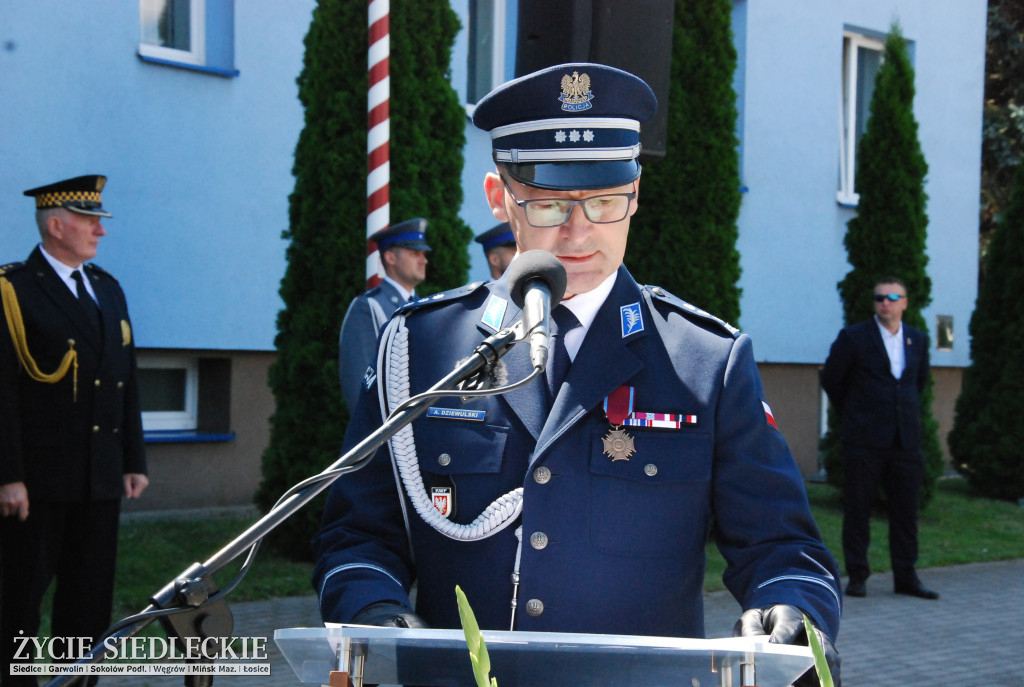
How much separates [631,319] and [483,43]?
370 inches

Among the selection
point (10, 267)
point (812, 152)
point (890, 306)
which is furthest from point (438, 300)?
point (812, 152)

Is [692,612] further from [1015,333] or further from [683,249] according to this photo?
[1015,333]

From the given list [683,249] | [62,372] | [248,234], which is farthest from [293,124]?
[62,372]

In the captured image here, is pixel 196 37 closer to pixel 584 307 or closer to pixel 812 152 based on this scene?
pixel 812 152

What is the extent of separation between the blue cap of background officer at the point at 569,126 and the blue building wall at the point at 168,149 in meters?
6.86

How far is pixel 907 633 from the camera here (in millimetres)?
6730

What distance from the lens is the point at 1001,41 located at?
19.3 metres

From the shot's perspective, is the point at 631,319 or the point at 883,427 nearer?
the point at 631,319

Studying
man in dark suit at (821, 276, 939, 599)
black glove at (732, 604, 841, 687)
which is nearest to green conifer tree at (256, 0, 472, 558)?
man in dark suit at (821, 276, 939, 599)

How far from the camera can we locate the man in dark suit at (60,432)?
468 centimetres

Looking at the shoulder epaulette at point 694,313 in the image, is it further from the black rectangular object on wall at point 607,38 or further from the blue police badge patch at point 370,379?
the black rectangular object on wall at point 607,38

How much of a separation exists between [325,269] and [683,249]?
121 inches

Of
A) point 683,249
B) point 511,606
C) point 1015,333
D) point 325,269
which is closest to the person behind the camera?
point 511,606

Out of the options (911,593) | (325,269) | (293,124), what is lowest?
(911,593)
